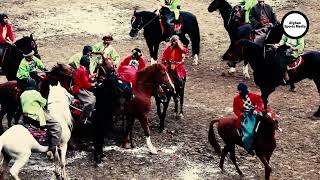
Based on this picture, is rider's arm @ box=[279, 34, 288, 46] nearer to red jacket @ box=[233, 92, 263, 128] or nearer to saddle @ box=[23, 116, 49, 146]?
red jacket @ box=[233, 92, 263, 128]

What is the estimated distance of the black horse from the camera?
40.7 ft

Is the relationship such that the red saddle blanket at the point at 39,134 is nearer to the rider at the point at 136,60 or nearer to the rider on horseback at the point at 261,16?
the rider at the point at 136,60

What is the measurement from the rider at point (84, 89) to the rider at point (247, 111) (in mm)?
2933

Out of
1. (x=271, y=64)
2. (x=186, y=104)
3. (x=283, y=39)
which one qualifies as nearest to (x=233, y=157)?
(x=271, y=64)

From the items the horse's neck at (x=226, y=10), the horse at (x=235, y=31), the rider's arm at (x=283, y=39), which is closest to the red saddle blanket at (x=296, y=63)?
the rider's arm at (x=283, y=39)

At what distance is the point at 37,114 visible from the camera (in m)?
9.25

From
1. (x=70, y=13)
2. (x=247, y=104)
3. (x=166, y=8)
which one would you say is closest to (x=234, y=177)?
(x=247, y=104)

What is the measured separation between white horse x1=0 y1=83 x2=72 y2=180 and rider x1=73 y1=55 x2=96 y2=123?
0.39 m

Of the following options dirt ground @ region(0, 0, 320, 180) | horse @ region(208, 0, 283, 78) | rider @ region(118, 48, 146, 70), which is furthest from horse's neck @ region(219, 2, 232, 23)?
rider @ region(118, 48, 146, 70)

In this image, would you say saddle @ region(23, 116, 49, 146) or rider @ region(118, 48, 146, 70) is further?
rider @ region(118, 48, 146, 70)

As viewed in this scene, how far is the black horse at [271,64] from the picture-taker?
12414mm

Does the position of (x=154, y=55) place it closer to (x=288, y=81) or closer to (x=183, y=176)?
(x=288, y=81)

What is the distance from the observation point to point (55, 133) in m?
9.47

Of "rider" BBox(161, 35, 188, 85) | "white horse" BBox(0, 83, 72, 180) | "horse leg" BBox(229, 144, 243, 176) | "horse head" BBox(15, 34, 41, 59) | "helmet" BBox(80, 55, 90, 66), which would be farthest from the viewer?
"rider" BBox(161, 35, 188, 85)
